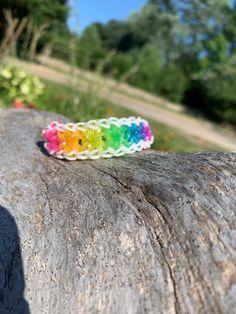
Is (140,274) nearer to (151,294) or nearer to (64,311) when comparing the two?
(151,294)

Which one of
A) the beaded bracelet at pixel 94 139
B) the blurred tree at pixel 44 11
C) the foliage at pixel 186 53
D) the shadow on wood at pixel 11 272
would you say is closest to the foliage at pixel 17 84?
the beaded bracelet at pixel 94 139

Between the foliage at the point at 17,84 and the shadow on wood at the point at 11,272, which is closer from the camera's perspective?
the shadow on wood at the point at 11,272

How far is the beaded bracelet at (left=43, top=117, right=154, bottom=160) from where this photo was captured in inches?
113

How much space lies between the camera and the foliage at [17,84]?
6.59 m

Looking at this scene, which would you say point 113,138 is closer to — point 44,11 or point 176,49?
point 44,11

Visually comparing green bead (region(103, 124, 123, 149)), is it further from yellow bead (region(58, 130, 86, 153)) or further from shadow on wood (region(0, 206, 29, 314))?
shadow on wood (region(0, 206, 29, 314))

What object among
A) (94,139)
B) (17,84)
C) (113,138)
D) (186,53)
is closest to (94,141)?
(94,139)

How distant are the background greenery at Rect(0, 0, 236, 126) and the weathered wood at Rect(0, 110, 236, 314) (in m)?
18.3

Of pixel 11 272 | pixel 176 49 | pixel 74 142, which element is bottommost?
pixel 176 49

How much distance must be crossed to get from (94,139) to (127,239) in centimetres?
105

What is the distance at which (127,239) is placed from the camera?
1922 millimetres

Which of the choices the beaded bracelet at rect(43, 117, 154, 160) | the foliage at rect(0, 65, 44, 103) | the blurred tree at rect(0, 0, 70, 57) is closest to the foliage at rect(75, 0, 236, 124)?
the blurred tree at rect(0, 0, 70, 57)

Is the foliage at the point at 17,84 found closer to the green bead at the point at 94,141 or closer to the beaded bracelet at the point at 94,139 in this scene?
the beaded bracelet at the point at 94,139

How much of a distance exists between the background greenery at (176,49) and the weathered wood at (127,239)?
18291mm
